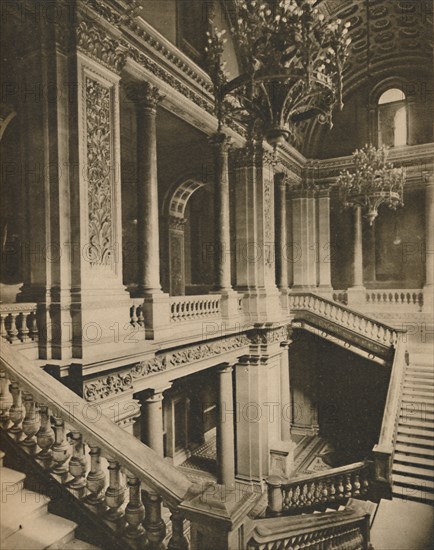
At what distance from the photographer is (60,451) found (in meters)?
3.39

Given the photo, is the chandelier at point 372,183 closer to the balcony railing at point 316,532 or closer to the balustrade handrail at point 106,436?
the balcony railing at point 316,532

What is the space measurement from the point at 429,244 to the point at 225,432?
9769 mm

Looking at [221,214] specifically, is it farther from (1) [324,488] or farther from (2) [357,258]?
(2) [357,258]

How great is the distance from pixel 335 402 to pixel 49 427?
12.8m

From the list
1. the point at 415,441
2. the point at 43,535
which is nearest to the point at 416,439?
the point at 415,441

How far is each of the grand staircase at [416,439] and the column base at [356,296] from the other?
356 centimetres

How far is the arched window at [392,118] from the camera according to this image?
49.6 feet

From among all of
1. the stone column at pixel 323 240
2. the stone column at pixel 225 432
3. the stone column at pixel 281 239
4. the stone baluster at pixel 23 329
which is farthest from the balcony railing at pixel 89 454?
the stone column at pixel 323 240

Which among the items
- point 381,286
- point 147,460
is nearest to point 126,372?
point 147,460

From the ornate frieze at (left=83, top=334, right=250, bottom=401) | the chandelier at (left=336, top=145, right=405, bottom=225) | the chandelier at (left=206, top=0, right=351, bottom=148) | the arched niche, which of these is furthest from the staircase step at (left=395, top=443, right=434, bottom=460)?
the chandelier at (left=206, top=0, right=351, bottom=148)

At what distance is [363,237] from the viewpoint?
16578mm

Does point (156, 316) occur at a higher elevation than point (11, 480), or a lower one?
higher

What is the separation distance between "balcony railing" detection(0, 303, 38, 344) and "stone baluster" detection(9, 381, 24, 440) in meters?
1.33

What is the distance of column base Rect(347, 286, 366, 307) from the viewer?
15.4 meters
